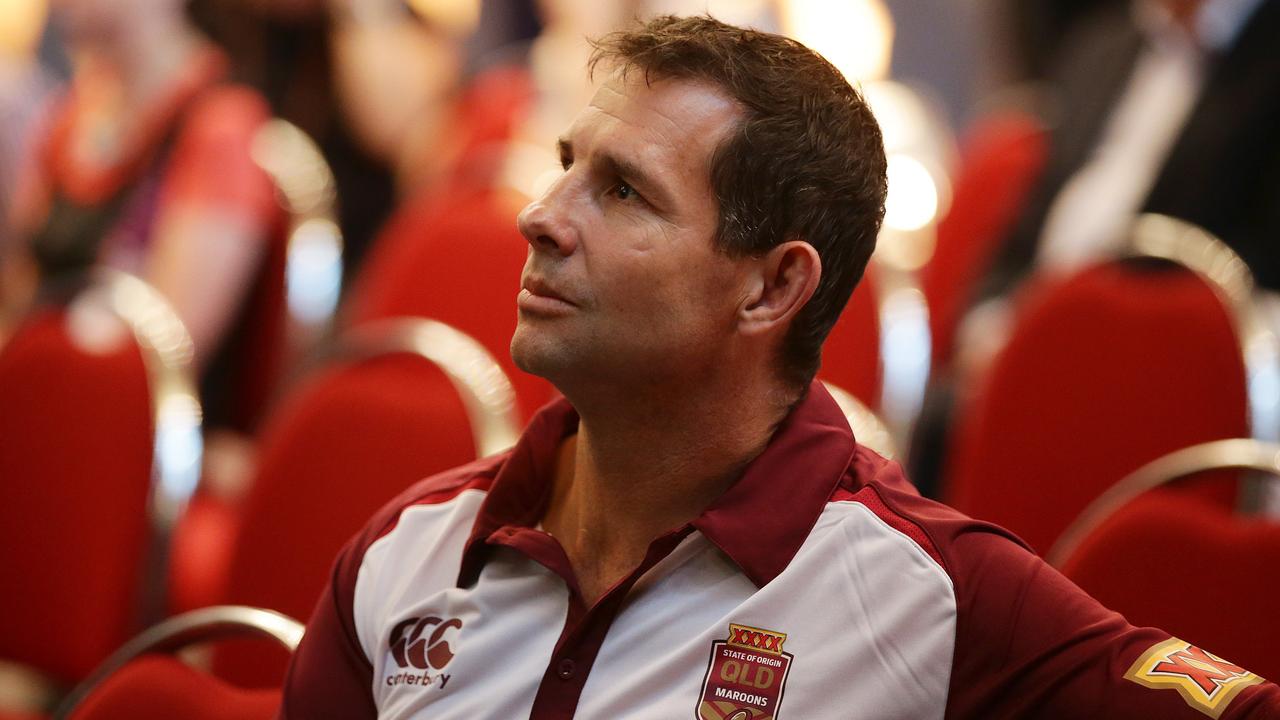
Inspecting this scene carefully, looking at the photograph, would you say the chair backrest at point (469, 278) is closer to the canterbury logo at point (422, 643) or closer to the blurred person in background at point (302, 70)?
the canterbury logo at point (422, 643)

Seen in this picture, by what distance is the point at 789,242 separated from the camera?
998 millimetres

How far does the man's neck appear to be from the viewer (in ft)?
3.34

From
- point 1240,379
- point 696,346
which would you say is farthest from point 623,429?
point 1240,379

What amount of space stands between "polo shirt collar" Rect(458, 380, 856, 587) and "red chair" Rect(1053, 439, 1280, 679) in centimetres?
25

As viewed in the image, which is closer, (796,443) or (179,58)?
(796,443)

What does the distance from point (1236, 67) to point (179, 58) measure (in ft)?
6.00

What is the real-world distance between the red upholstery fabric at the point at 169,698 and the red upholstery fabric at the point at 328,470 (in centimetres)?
32

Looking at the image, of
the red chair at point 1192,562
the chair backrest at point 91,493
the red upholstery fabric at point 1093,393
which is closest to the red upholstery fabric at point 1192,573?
the red chair at point 1192,562

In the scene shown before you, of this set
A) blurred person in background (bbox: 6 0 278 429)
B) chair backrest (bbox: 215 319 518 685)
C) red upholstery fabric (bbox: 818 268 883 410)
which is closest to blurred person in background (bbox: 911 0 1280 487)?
red upholstery fabric (bbox: 818 268 883 410)

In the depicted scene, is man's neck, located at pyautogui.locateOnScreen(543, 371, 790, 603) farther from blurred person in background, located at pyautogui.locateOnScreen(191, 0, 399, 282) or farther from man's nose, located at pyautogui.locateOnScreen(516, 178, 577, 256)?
blurred person in background, located at pyautogui.locateOnScreen(191, 0, 399, 282)

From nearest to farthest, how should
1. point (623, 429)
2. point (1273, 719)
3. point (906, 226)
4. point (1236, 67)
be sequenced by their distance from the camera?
point (1273, 719), point (623, 429), point (1236, 67), point (906, 226)

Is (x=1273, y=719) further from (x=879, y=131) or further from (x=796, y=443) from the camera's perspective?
(x=879, y=131)

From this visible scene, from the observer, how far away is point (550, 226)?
3.24 ft

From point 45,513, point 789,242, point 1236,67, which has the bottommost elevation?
point 45,513
